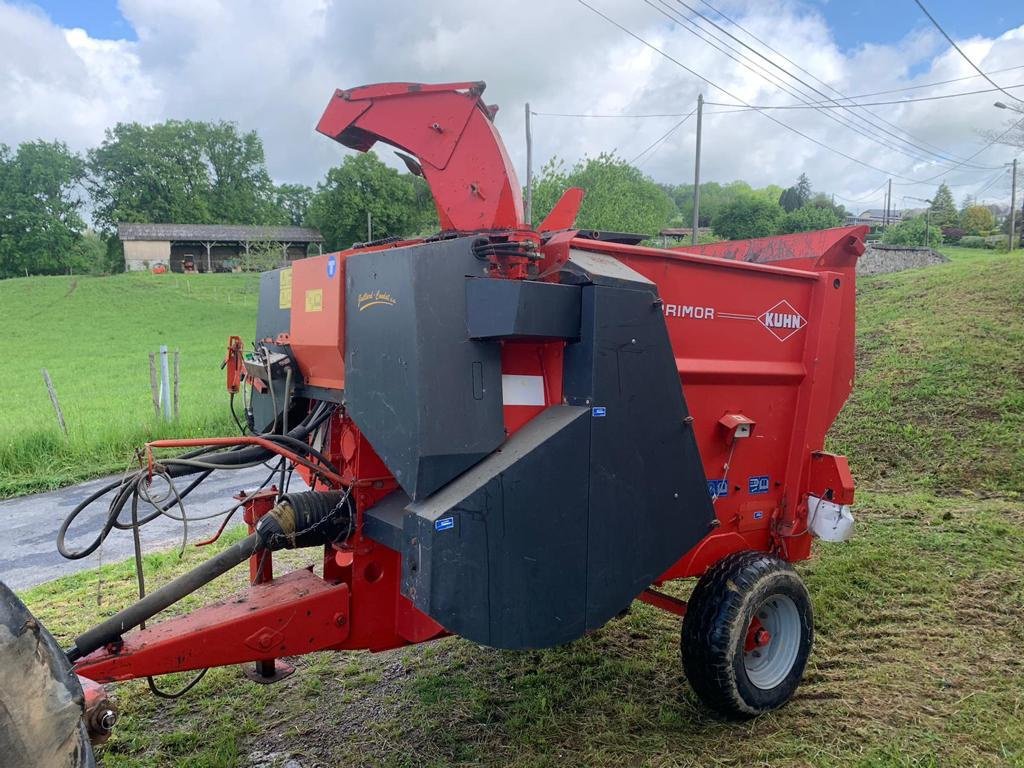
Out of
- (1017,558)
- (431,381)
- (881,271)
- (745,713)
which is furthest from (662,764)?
(881,271)

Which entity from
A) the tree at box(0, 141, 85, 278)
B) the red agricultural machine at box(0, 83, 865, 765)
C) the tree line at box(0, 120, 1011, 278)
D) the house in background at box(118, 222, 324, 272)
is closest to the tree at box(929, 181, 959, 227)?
the tree line at box(0, 120, 1011, 278)

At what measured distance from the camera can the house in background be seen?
57281 millimetres

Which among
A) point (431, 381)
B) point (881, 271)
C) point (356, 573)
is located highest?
point (881, 271)

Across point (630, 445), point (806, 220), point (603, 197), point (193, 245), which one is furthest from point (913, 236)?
point (193, 245)

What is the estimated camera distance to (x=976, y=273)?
47.4 feet

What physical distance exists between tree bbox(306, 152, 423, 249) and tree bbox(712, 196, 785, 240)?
21.5 meters

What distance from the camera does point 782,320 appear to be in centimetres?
354

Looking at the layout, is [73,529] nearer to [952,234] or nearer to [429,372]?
[429,372]

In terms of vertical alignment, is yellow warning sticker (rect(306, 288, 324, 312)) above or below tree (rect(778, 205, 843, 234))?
below

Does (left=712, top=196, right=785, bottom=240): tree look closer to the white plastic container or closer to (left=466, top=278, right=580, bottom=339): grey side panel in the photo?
the white plastic container

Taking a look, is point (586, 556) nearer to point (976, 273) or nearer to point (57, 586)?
point (57, 586)

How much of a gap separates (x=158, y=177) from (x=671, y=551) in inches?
3056

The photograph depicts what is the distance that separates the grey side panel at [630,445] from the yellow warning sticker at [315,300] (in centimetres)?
114

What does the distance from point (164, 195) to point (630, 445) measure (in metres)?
76.9
